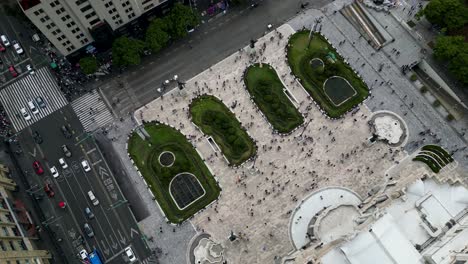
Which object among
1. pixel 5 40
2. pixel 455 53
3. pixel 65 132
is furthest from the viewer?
pixel 5 40

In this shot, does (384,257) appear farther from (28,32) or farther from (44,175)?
(28,32)

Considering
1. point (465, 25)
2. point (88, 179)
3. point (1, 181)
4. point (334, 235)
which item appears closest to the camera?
point (334, 235)

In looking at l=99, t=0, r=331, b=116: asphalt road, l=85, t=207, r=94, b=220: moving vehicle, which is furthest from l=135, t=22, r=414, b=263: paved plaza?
l=85, t=207, r=94, b=220: moving vehicle

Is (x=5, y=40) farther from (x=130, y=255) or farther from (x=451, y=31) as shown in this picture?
(x=451, y=31)

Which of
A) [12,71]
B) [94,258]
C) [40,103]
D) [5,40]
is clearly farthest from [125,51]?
[94,258]

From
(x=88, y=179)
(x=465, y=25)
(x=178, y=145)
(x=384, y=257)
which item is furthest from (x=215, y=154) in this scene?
(x=465, y=25)

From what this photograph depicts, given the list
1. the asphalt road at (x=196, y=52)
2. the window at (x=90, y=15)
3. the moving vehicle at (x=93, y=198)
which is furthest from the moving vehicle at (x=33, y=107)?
the window at (x=90, y=15)
